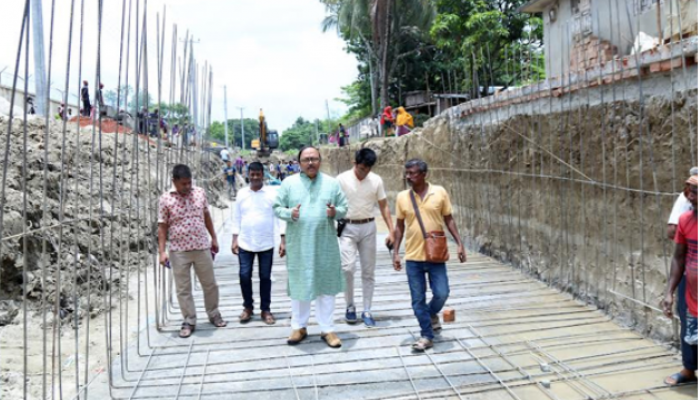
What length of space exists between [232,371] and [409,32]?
22919 mm

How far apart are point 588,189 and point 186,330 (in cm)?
370

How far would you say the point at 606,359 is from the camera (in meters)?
3.84

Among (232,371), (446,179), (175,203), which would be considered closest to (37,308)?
(175,203)

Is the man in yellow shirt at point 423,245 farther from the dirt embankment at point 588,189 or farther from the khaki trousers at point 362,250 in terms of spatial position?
the dirt embankment at point 588,189

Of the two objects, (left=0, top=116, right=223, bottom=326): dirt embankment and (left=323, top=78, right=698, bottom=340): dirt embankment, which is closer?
(left=323, top=78, right=698, bottom=340): dirt embankment

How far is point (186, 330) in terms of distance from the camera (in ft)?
14.8

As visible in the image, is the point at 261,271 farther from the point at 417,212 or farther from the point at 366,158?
the point at 417,212

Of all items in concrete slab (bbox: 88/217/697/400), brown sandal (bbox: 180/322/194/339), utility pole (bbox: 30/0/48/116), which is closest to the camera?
concrete slab (bbox: 88/217/697/400)

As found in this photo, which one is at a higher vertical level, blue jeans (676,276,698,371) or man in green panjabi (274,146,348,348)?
man in green panjabi (274,146,348,348)

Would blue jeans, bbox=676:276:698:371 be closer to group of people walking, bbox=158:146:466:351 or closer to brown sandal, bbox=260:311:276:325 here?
group of people walking, bbox=158:146:466:351

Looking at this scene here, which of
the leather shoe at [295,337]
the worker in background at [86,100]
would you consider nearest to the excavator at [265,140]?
the worker in background at [86,100]

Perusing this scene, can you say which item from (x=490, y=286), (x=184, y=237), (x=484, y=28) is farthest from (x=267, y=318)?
(x=484, y=28)

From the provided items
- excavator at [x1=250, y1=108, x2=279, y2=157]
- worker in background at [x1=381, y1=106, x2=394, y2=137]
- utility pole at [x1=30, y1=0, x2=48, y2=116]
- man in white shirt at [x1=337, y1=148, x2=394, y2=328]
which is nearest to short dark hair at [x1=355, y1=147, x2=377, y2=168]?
man in white shirt at [x1=337, y1=148, x2=394, y2=328]

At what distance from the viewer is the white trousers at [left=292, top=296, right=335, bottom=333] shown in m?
4.25
